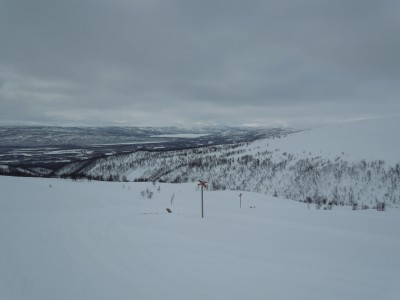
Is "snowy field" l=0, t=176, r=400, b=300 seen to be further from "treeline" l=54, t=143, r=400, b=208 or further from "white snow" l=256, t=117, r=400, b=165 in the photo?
"white snow" l=256, t=117, r=400, b=165

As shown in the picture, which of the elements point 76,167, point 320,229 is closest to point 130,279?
point 320,229

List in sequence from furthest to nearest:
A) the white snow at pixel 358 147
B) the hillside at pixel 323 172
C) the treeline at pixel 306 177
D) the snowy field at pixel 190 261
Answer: the white snow at pixel 358 147 → the hillside at pixel 323 172 → the treeline at pixel 306 177 → the snowy field at pixel 190 261

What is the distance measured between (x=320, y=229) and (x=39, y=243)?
10.4 meters

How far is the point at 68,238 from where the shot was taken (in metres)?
8.15

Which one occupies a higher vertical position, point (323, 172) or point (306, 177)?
point (323, 172)

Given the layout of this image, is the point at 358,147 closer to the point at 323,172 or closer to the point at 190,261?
the point at 323,172

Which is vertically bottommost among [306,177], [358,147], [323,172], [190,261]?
[306,177]

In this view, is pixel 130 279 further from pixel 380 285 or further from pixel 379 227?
pixel 379 227

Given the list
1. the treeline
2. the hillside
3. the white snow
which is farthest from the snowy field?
the white snow

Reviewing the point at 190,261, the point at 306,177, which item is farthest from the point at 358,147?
the point at 190,261

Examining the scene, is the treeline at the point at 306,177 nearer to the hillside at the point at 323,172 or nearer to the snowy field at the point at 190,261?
the hillside at the point at 323,172

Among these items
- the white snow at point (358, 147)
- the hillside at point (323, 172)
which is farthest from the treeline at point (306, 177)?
the white snow at point (358, 147)

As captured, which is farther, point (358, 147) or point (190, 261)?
point (358, 147)

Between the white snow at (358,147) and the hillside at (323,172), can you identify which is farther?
the white snow at (358,147)
